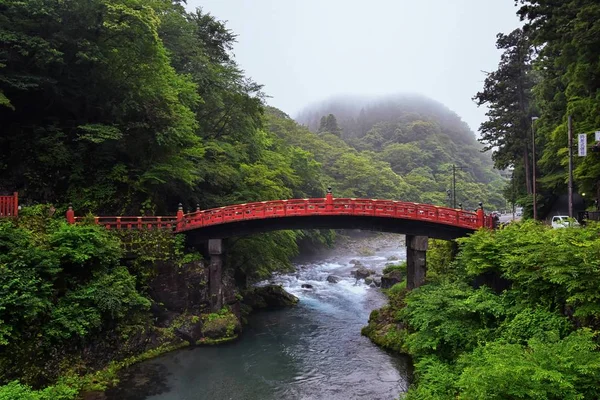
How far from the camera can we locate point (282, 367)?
20.0 metres

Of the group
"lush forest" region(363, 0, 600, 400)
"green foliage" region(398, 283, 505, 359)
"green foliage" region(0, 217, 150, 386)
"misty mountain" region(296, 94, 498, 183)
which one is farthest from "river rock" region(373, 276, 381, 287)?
"misty mountain" region(296, 94, 498, 183)

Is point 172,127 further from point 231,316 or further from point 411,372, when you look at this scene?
point 411,372

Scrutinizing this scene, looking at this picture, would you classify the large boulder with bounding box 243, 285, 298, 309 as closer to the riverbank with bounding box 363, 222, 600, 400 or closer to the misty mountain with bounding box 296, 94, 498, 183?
the riverbank with bounding box 363, 222, 600, 400

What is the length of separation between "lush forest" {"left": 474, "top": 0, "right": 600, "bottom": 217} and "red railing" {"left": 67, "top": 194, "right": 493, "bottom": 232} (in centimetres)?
729

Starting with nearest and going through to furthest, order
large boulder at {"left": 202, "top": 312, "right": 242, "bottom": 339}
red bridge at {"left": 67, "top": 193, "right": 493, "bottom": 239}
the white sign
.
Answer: the white sign → large boulder at {"left": 202, "top": 312, "right": 242, "bottom": 339} → red bridge at {"left": 67, "top": 193, "right": 493, "bottom": 239}

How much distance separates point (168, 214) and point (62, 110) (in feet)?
29.7

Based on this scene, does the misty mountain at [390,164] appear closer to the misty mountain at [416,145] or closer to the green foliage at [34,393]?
the misty mountain at [416,145]

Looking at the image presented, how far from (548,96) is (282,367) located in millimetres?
23880

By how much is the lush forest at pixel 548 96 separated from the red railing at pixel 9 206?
89.9 feet

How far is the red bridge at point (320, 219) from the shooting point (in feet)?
76.6

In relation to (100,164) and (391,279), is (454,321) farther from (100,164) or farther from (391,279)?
(100,164)

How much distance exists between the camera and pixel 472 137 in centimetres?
15550

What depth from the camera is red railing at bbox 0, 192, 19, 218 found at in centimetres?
1923

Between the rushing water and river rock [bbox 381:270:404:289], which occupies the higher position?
river rock [bbox 381:270:404:289]
